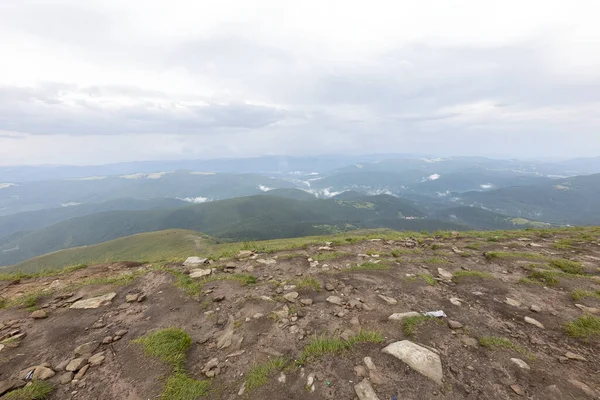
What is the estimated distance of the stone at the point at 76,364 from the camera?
221 inches

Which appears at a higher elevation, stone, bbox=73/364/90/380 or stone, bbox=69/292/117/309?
stone, bbox=73/364/90/380

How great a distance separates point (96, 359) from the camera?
233 inches

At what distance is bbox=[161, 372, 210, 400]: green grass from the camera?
4.94 meters

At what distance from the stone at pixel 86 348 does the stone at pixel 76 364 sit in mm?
305

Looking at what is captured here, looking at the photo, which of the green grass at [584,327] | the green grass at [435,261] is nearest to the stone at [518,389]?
the green grass at [584,327]

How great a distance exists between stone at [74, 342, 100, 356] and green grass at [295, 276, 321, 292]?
625 centimetres

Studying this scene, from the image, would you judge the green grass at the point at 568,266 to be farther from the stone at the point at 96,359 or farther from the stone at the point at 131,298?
the stone at the point at 131,298

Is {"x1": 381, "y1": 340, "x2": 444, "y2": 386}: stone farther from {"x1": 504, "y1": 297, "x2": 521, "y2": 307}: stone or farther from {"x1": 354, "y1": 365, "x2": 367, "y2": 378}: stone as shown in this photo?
{"x1": 504, "y1": 297, "x2": 521, "y2": 307}: stone

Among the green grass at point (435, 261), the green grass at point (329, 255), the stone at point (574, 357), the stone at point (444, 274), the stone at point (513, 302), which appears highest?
the stone at point (574, 357)

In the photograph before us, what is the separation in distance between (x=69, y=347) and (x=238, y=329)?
181 inches

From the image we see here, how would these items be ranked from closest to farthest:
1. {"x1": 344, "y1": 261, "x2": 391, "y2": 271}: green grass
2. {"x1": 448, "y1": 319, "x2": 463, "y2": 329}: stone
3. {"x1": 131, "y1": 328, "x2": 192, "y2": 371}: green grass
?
1. {"x1": 131, "y1": 328, "x2": 192, "y2": 371}: green grass
2. {"x1": 448, "y1": 319, "x2": 463, "y2": 329}: stone
3. {"x1": 344, "y1": 261, "x2": 391, "y2": 271}: green grass

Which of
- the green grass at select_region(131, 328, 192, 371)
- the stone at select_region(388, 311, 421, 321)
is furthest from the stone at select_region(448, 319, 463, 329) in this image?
the green grass at select_region(131, 328, 192, 371)

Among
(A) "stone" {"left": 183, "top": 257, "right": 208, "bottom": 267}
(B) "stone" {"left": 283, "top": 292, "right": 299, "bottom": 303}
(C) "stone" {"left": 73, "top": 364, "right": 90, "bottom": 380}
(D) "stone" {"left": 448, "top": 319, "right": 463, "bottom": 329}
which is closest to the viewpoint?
(C) "stone" {"left": 73, "top": 364, "right": 90, "bottom": 380}

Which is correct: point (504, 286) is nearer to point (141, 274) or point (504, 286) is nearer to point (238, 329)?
point (238, 329)
